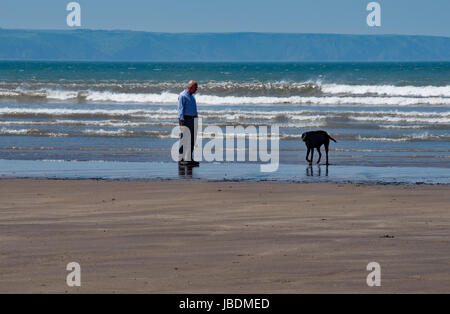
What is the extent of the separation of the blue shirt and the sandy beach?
3.28 metres

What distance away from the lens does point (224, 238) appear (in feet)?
25.1

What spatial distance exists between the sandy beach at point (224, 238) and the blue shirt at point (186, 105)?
129 inches

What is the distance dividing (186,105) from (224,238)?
716 centimetres

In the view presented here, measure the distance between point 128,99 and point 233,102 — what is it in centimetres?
553

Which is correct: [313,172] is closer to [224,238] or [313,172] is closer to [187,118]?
[187,118]

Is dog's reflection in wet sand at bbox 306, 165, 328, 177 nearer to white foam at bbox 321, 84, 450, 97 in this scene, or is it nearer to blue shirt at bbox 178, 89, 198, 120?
blue shirt at bbox 178, 89, 198, 120

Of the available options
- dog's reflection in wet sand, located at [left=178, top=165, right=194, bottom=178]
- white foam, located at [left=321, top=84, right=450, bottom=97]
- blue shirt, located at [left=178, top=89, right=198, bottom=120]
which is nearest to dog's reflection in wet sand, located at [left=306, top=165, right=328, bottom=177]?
dog's reflection in wet sand, located at [left=178, top=165, right=194, bottom=178]

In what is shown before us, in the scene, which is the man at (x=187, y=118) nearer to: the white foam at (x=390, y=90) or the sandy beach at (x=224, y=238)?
the sandy beach at (x=224, y=238)

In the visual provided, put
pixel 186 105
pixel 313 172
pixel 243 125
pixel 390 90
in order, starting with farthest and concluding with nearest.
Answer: pixel 390 90
pixel 243 125
pixel 186 105
pixel 313 172

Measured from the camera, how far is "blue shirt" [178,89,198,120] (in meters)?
14.5

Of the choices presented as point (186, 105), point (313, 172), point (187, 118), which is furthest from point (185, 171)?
point (313, 172)

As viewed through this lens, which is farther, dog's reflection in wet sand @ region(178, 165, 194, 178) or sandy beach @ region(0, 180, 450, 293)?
dog's reflection in wet sand @ region(178, 165, 194, 178)

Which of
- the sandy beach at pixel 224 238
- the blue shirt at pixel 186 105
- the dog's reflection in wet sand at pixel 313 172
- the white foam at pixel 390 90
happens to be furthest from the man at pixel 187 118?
the white foam at pixel 390 90
